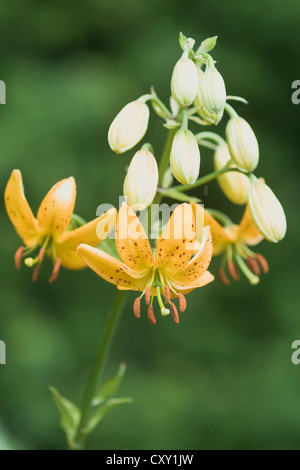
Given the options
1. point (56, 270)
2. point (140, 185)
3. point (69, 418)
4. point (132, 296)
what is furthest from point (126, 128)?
point (132, 296)

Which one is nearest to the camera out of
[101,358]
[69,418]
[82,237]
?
[82,237]

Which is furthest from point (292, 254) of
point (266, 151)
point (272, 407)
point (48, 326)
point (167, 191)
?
point (167, 191)

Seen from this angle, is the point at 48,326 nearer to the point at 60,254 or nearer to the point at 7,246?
the point at 7,246

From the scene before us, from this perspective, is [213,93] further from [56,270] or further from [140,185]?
[56,270]

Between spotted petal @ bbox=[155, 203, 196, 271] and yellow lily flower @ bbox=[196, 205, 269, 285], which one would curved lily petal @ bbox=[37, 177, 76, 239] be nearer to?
spotted petal @ bbox=[155, 203, 196, 271]

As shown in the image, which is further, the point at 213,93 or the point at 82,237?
the point at 82,237

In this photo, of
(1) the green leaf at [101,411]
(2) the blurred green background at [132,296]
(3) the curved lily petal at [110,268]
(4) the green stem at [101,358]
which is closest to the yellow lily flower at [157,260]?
(3) the curved lily petal at [110,268]

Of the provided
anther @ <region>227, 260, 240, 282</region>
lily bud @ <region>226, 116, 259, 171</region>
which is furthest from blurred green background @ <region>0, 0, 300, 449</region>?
lily bud @ <region>226, 116, 259, 171</region>
